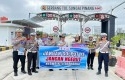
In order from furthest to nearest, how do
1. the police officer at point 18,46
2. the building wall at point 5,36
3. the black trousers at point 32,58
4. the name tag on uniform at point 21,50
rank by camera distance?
the building wall at point 5,36 < the black trousers at point 32,58 < the name tag on uniform at point 21,50 < the police officer at point 18,46

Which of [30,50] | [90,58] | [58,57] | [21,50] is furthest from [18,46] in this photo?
[90,58]

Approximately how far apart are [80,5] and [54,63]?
18.8 m

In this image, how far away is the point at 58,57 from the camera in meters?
12.5

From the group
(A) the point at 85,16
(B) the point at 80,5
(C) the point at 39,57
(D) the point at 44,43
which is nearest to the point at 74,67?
(C) the point at 39,57

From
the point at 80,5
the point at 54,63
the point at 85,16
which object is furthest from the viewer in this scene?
the point at 80,5

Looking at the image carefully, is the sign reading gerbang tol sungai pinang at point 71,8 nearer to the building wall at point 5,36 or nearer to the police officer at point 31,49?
the building wall at point 5,36

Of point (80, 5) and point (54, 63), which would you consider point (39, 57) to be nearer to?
point (54, 63)

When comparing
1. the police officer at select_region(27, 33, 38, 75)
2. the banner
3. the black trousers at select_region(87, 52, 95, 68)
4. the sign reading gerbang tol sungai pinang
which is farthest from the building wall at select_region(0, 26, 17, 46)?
the banner

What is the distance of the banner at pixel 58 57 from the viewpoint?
41.0 feet

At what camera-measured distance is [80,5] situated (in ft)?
101

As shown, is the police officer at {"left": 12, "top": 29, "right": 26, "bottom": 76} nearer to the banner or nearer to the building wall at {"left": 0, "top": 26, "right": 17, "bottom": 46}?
the banner

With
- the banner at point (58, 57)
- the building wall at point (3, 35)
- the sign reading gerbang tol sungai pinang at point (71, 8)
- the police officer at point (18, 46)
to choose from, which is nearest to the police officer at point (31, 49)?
the banner at point (58, 57)

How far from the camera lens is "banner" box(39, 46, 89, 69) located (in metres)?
12.5

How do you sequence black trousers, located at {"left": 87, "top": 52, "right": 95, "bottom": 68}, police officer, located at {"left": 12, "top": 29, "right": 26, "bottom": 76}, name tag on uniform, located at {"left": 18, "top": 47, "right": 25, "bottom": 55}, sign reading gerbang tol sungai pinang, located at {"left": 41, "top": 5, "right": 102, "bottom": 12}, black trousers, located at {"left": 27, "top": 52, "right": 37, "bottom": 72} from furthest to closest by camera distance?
sign reading gerbang tol sungai pinang, located at {"left": 41, "top": 5, "right": 102, "bottom": 12} < black trousers, located at {"left": 87, "top": 52, "right": 95, "bottom": 68} < black trousers, located at {"left": 27, "top": 52, "right": 37, "bottom": 72} < name tag on uniform, located at {"left": 18, "top": 47, "right": 25, "bottom": 55} < police officer, located at {"left": 12, "top": 29, "right": 26, "bottom": 76}
